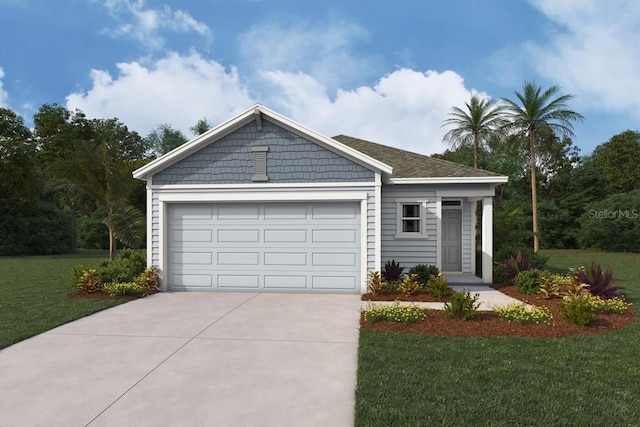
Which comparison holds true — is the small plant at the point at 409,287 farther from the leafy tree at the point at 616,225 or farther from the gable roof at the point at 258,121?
the leafy tree at the point at 616,225

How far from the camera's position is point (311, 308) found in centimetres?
839

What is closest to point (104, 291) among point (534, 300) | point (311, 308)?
point (311, 308)

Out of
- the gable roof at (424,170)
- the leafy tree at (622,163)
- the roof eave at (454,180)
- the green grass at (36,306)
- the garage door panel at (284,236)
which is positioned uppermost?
the leafy tree at (622,163)

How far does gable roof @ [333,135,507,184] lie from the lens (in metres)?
11.5

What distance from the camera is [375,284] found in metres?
9.65

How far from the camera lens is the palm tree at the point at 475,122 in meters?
24.7

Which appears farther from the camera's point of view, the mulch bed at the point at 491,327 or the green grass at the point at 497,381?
the mulch bed at the point at 491,327

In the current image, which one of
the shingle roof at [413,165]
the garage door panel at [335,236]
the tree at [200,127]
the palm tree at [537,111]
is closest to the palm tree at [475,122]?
the palm tree at [537,111]

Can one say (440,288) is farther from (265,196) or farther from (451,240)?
(265,196)

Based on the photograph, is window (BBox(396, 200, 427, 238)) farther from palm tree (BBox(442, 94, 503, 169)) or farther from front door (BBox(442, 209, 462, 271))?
palm tree (BBox(442, 94, 503, 169))

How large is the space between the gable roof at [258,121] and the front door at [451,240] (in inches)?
158

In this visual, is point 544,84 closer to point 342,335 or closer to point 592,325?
point 592,325

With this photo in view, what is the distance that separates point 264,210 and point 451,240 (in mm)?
6415

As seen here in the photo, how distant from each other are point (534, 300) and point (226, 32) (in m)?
11.8
